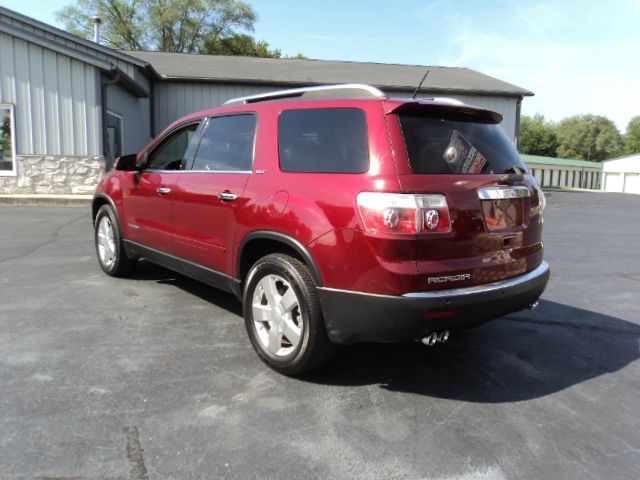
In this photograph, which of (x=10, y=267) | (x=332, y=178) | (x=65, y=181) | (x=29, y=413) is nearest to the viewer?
(x=29, y=413)

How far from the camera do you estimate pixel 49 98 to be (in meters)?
13.8

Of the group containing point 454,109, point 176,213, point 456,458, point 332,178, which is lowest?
point 456,458

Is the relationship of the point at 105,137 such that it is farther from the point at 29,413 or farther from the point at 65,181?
the point at 29,413

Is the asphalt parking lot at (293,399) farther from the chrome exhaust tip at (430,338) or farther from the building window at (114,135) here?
the building window at (114,135)

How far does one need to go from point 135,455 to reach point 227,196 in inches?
75.6

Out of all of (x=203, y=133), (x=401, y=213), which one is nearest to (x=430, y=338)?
(x=401, y=213)

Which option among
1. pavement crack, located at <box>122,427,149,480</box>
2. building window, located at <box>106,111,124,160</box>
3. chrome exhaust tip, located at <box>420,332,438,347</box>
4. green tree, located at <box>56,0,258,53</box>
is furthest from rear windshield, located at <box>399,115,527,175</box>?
green tree, located at <box>56,0,258,53</box>

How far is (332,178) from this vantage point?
310 centimetres

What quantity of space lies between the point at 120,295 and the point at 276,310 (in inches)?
97.1

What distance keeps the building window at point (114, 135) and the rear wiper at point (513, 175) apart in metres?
13.6

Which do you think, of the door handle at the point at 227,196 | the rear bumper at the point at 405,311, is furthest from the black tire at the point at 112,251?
the rear bumper at the point at 405,311

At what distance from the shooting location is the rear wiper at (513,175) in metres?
3.31

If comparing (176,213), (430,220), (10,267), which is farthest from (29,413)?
(10,267)

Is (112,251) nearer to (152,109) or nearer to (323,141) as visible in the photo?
(323,141)
